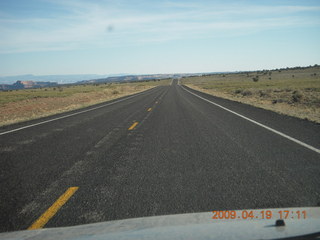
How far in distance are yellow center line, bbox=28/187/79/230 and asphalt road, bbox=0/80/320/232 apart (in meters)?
0.06

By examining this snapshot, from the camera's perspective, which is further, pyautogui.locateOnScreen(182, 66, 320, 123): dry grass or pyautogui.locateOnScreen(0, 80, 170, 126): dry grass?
pyautogui.locateOnScreen(0, 80, 170, 126): dry grass

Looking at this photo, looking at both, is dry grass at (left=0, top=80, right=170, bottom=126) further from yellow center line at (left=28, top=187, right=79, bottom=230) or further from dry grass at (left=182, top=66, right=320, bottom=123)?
dry grass at (left=182, top=66, right=320, bottom=123)

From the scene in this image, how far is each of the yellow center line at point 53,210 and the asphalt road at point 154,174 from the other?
6 centimetres

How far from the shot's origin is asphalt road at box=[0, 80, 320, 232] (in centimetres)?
311

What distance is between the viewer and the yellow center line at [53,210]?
2.77 metres

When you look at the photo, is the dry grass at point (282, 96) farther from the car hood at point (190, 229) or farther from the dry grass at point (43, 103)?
the dry grass at point (43, 103)

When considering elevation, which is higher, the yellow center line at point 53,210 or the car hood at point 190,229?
the car hood at point 190,229

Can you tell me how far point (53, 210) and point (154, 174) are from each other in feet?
5.76

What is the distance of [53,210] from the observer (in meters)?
3.10

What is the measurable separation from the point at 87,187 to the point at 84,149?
2487 mm
